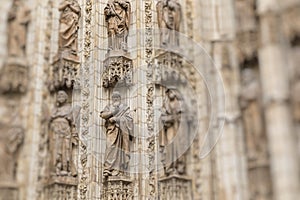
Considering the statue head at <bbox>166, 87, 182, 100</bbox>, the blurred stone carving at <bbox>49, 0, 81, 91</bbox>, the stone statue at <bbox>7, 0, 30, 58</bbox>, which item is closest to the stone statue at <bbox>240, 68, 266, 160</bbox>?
the statue head at <bbox>166, 87, 182, 100</bbox>

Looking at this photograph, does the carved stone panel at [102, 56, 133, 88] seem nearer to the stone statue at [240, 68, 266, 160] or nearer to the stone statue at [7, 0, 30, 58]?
the stone statue at [7, 0, 30, 58]

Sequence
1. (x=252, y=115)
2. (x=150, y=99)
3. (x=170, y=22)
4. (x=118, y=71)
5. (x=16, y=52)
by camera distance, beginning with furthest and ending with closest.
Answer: (x=118, y=71) < (x=150, y=99) < (x=170, y=22) < (x=16, y=52) < (x=252, y=115)

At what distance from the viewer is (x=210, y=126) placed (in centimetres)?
635

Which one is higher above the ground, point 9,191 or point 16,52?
point 16,52

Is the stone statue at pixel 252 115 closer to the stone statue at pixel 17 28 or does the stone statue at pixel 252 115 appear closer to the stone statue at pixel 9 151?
the stone statue at pixel 9 151

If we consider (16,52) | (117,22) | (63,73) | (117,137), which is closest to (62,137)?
(117,137)

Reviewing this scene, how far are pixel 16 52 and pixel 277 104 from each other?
337 centimetres

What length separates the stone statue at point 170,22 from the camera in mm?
7025

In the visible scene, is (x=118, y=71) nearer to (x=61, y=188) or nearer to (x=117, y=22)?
(x=117, y=22)

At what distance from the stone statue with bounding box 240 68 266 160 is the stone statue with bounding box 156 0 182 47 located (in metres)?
1.29

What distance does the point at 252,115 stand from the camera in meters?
5.93

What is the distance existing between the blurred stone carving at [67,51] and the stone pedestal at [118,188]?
56.1 inches

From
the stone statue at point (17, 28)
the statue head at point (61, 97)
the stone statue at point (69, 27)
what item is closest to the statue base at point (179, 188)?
the statue head at point (61, 97)

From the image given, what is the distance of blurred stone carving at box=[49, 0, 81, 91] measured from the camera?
709 cm
